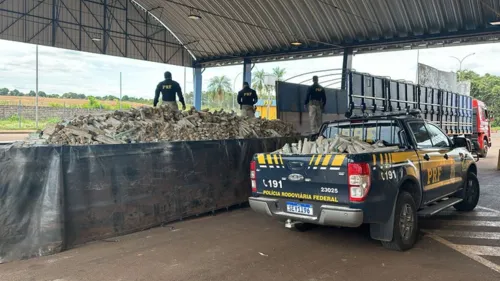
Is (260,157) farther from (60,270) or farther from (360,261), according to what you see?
(60,270)

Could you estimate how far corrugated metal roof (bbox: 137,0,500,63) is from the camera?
16.4 metres

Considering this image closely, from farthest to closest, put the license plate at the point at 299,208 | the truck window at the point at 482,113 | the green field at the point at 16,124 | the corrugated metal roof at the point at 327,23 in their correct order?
the green field at the point at 16,124
the truck window at the point at 482,113
the corrugated metal roof at the point at 327,23
the license plate at the point at 299,208

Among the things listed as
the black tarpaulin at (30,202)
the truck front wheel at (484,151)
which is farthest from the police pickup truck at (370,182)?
the truck front wheel at (484,151)

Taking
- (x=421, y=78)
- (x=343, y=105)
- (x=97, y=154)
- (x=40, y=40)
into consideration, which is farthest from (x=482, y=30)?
(x=40, y=40)

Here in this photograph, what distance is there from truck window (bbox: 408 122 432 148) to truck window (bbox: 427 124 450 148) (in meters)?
0.16

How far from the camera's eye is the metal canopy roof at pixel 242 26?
16859mm

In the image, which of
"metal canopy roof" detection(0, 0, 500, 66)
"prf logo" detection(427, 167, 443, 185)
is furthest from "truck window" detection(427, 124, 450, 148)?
"metal canopy roof" detection(0, 0, 500, 66)

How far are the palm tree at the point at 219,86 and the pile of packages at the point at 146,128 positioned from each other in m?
45.9

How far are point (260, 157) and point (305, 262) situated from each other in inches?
63.2

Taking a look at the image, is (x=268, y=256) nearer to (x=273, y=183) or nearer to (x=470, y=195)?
(x=273, y=183)

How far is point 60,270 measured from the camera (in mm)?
4551

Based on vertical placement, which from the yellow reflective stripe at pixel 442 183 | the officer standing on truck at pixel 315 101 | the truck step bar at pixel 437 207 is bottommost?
the truck step bar at pixel 437 207

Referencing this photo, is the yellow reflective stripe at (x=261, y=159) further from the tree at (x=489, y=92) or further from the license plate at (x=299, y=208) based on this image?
the tree at (x=489, y=92)

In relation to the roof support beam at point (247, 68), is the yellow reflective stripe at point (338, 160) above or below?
below
